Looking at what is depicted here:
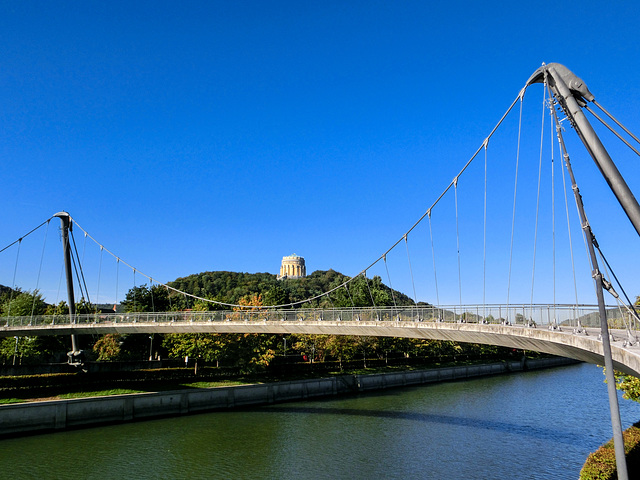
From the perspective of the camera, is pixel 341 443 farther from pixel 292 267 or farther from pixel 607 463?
pixel 292 267

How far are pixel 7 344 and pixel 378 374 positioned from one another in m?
31.3

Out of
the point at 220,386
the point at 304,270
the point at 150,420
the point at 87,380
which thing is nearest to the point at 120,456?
the point at 150,420

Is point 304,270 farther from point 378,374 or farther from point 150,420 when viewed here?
point 150,420

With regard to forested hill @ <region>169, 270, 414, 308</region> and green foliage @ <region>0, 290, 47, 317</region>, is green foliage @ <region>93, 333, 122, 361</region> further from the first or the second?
forested hill @ <region>169, 270, 414, 308</region>

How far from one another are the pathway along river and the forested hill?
22689mm

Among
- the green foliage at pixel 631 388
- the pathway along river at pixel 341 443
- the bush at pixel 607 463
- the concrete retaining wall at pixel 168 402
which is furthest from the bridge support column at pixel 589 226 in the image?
the concrete retaining wall at pixel 168 402

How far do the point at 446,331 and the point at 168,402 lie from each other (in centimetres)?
1872

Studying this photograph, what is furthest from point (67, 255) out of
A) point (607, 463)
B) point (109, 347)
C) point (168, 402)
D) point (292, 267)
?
point (292, 267)

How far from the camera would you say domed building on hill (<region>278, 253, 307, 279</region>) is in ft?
607

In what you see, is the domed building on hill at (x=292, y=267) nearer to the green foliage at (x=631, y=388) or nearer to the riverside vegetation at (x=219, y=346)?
the riverside vegetation at (x=219, y=346)

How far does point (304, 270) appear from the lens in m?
189

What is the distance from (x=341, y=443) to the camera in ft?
76.4

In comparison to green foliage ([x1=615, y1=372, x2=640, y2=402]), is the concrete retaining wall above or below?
below

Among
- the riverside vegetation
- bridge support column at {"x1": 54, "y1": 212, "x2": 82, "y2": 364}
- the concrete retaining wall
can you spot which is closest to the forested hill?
the riverside vegetation
